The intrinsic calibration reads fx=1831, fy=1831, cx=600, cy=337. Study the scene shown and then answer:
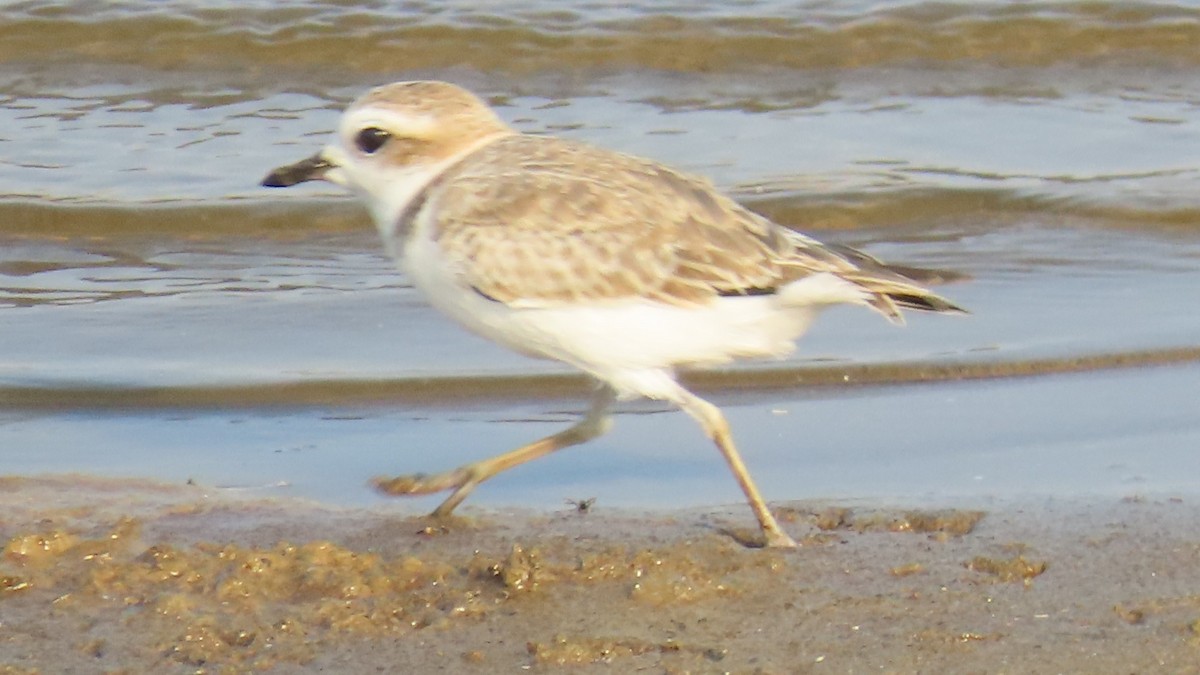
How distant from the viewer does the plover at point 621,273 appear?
4.57 meters

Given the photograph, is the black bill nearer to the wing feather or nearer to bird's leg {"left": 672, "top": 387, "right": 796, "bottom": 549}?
the wing feather

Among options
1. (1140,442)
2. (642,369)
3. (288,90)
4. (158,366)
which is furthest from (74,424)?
(288,90)

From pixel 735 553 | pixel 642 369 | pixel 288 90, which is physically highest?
pixel 642 369

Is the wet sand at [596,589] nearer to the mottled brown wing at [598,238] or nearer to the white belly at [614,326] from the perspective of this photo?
the white belly at [614,326]

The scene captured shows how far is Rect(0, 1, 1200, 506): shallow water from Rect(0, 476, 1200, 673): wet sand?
49 centimetres

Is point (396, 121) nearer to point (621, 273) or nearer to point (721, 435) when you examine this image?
point (621, 273)

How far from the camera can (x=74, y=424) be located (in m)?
5.86

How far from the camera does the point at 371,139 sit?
4.96 meters

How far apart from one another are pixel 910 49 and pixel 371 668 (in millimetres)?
8026

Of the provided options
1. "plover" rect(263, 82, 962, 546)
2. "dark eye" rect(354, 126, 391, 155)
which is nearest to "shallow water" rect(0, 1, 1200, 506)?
"plover" rect(263, 82, 962, 546)

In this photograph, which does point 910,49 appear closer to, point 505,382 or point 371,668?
point 505,382

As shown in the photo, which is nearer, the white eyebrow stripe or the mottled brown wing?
the mottled brown wing

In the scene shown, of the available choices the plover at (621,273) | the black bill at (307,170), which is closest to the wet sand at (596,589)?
the plover at (621,273)

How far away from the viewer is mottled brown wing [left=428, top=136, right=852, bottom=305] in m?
4.57
